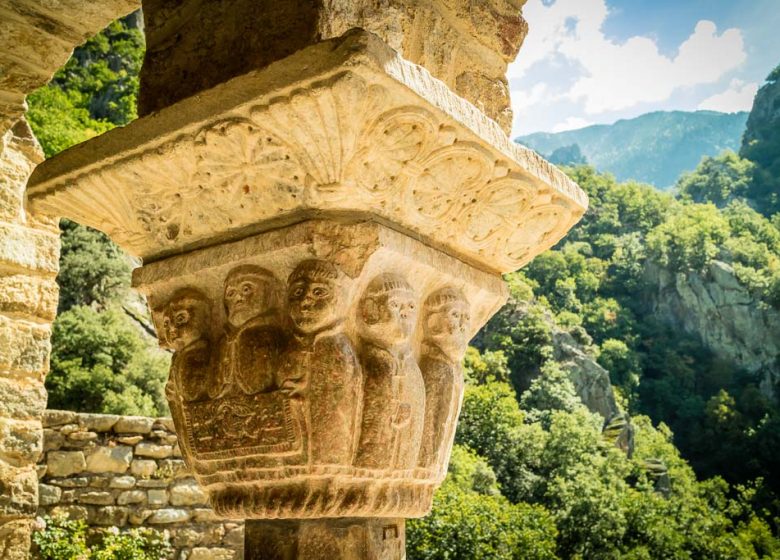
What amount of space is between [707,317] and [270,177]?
112 feet

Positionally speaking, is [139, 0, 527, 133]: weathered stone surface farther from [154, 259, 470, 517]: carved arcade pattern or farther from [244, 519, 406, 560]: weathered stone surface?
[244, 519, 406, 560]: weathered stone surface

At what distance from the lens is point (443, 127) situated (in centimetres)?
120

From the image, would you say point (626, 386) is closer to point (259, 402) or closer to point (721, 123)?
point (259, 402)

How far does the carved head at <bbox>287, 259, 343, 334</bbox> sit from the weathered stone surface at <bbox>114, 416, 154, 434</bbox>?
4.25 meters

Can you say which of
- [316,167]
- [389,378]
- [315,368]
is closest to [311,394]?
[315,368]

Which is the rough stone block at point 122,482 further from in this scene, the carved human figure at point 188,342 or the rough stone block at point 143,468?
the carved human figure at point 188,342

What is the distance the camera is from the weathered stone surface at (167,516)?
4.98m

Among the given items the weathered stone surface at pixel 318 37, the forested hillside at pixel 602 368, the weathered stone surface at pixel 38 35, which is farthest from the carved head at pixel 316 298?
the forested hillside at pixel 602 368

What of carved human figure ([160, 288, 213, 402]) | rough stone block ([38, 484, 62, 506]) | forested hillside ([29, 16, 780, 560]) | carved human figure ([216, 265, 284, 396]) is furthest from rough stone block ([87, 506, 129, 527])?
carved human figure ([216, 265, 284, 396])

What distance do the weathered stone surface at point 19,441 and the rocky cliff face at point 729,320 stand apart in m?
32.0

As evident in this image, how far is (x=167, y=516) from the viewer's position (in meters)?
5.02

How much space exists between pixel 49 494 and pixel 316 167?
4.52 meters

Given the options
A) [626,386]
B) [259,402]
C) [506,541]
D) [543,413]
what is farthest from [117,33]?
[626,386]

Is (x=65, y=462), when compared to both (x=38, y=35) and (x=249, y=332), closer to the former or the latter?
(x=38, y=35)
